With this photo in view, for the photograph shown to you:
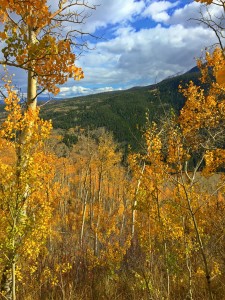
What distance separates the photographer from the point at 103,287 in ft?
34.3

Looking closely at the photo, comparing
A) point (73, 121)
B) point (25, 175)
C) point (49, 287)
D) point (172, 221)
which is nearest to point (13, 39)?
point (25, 175)

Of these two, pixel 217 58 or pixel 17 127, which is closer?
pixel 17 127

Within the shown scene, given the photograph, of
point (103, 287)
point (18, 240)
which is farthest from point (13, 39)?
point (103, 287)

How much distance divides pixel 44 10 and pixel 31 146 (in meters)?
3.17

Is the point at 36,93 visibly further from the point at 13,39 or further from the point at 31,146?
the point at 13,39

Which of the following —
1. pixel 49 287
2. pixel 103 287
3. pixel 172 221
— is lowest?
pixel 103 287

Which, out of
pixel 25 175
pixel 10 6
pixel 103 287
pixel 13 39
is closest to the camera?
pixel 13 39

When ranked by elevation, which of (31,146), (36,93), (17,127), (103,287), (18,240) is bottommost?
(103,287)

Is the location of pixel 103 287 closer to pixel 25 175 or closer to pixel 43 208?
pixel 43 208

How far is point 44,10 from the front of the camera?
3.11 metres

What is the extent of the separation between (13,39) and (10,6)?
539 mm

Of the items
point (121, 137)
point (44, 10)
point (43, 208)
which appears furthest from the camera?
point (121, 137)

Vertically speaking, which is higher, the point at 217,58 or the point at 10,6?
the point at 217,58

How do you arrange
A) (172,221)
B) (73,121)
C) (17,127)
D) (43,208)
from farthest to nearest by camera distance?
(73,121)
(172,221)
(43,208)
(17,127)
